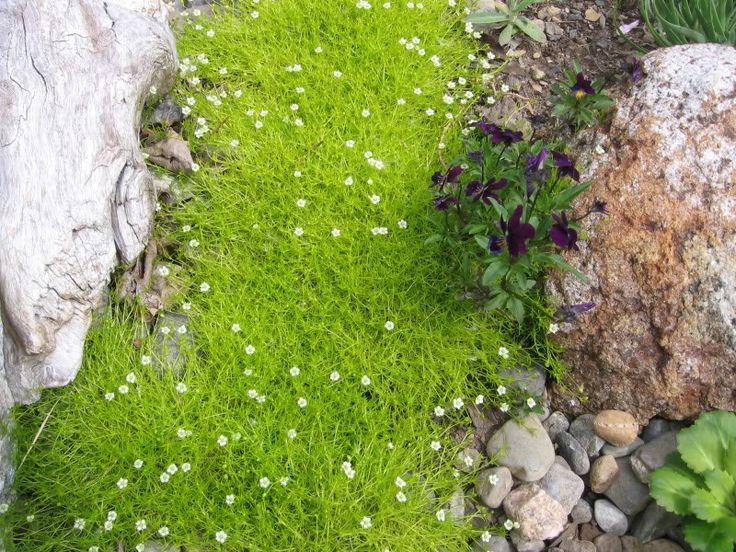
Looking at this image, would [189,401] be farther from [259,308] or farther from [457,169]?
[457,169]

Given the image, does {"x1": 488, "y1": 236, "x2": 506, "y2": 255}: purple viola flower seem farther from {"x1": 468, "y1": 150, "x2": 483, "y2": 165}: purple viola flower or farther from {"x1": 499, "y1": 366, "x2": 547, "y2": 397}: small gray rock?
{"x1": 499, "y1": 366, "x2": 547, "y2": 397}: small gray rock

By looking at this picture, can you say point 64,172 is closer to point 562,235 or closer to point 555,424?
point 562,235

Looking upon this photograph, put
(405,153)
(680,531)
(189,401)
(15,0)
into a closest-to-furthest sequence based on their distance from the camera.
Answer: (680,531) → (189,401) → (15,0) → (405,153)

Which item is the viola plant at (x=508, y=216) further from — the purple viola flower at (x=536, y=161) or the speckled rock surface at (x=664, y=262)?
the speckled rock surface at (x=664, y=262)

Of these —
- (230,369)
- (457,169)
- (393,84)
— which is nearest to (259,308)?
(230,369)

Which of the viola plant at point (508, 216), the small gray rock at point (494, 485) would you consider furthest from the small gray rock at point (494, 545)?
the viola plant at point (508, 216)

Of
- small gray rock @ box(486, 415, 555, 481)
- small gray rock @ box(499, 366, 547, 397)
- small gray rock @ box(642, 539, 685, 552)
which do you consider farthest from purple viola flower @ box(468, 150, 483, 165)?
small gray rock @ box(642, 539, 685, 552)
